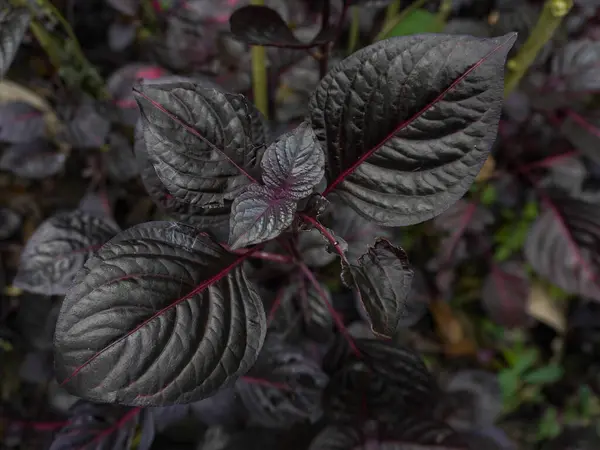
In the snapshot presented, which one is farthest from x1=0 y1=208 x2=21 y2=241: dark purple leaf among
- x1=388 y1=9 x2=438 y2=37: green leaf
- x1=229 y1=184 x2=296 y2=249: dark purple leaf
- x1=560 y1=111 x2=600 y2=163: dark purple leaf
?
x1=560 y1=111 x2=600 y2=163: dark purple leaf

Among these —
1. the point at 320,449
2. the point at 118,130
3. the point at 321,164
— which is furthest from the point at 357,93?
the point at 118,130

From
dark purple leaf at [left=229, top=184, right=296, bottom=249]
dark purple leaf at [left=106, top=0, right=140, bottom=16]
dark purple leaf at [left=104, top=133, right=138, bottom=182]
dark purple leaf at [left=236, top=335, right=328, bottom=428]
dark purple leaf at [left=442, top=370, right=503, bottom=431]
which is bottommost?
dark purple leaf at [left=442, top=370, right=503, bottom=431]

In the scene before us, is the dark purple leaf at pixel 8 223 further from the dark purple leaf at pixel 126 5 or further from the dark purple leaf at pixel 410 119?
the dark purple leaf at pixel 410 119

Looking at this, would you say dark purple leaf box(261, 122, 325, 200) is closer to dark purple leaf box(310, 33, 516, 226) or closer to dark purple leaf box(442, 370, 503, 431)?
dark purple leaf box(310, 33, 516, 226)

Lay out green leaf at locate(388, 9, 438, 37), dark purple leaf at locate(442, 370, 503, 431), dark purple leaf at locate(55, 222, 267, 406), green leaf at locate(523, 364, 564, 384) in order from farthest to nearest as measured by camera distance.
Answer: green leaf at locate(523, 364, 564, 384) → green leaf at locate(388, 9, 438, 37) → dark purple leaf at locate(442, 370, 503, 431) → dark purple leaf at locate(55, 222, 267, 406)

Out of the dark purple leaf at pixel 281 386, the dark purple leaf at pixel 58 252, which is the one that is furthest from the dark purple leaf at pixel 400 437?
the dark purple leaf at pixel 58 252

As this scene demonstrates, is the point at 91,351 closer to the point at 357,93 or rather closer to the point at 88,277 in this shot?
the point at 88,277
